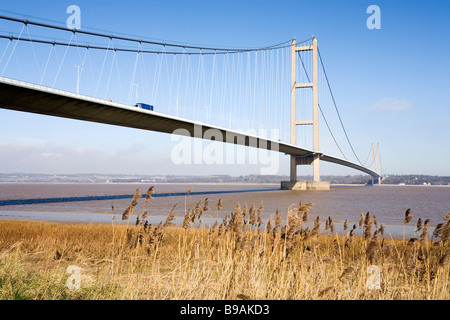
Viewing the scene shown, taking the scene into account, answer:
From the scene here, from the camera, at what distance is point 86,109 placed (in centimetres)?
3056

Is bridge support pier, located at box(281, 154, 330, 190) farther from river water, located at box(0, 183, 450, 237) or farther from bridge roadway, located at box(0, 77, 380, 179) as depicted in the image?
bridge roadway, located at box(0, 77, 380, 179)

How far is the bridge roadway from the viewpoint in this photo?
2532 cm

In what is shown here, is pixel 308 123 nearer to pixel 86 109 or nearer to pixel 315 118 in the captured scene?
pixel 315 118

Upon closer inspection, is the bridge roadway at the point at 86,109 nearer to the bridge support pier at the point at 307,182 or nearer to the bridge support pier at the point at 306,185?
the bridge support pier at the point at 307,182

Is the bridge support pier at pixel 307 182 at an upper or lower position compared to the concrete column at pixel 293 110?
lower

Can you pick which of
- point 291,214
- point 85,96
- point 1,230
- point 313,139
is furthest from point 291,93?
point 291,214

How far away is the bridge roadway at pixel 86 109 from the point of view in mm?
25322

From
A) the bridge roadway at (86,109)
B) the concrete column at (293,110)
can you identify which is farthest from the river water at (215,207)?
the concrete column at (293,110)

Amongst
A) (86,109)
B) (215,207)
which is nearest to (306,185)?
(215,207)

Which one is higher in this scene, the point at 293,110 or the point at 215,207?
the point at 293,110

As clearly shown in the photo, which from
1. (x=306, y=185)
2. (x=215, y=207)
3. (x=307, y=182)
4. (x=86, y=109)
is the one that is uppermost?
(x=86, y=109)
